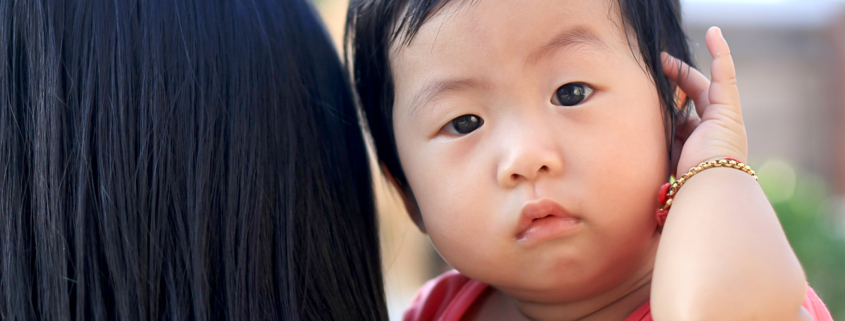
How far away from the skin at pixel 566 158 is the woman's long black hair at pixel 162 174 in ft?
0.74

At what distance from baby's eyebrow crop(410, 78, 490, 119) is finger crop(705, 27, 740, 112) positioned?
41cm

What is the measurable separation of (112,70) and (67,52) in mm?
77

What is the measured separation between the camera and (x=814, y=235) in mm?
3816

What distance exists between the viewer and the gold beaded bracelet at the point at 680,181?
2.99ft

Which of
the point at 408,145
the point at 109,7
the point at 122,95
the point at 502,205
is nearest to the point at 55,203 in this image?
the point at 122,95

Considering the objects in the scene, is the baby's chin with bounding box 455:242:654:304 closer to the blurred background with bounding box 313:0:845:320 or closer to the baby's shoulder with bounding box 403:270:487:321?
the baby's shoulder with bounding box 403:270:487:321

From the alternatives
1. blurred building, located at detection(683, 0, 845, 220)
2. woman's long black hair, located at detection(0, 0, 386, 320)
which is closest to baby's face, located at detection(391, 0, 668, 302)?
woman's long black hair, located at detection(0, 0, 386, 320)

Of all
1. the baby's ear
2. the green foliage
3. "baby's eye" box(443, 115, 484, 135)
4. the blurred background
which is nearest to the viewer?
"baby's eye" box(443, 115, 484, 135)

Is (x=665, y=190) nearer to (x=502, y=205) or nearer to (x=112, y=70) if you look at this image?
(x=502, y=205)

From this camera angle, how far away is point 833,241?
3.78 meters

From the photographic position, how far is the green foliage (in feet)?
12.1

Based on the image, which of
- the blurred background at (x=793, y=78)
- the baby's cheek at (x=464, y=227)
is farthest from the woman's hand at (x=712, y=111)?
the blurred background at (x=793, y=78)

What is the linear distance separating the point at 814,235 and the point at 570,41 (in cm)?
375

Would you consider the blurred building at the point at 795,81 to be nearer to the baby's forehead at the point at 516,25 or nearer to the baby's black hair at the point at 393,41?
the baby's black hair at the point at 393,41
